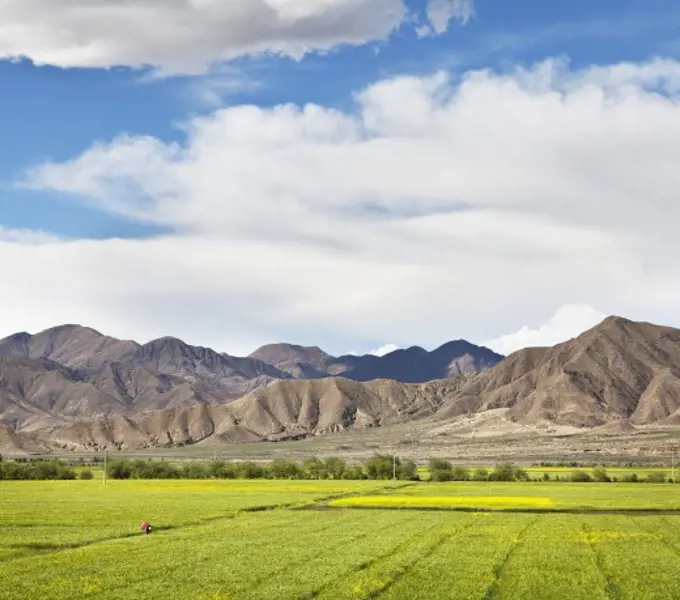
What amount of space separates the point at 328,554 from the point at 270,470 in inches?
4275

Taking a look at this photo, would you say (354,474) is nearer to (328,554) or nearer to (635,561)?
(328,554)

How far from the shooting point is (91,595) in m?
28.2

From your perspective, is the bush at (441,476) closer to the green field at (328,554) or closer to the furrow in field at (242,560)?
the green field at (328,554)

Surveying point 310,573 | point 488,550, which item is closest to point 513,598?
point 310,573

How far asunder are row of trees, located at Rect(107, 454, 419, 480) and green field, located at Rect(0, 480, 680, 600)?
6852cm

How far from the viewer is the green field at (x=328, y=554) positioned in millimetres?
29266

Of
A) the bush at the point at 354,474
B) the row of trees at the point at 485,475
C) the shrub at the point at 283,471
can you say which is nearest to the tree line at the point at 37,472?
the shrub at the point at 283,471

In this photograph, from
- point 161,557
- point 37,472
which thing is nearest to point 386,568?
point 161,557

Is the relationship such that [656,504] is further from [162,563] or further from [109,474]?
[109,474]

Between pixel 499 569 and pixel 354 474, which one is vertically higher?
pixel 499 569

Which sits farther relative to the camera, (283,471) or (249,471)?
(249,471)

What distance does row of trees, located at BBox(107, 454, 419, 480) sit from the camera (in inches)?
5468

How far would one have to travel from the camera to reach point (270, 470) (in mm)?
144750

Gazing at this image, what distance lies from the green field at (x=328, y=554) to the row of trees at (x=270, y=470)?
6852cm
